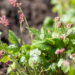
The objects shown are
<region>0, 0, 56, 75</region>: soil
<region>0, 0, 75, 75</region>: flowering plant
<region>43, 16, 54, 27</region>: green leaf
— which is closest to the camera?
<region>0, 0, 75, 75</region>: flowering plant

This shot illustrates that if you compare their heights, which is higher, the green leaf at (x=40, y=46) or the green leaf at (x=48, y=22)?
the green leaf at (x=40, y=46)

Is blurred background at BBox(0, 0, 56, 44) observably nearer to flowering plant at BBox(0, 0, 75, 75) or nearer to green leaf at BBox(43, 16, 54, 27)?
green leaf at BBox(43, 16, 54, 27)

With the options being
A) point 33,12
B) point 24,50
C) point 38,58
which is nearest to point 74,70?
point 38,58

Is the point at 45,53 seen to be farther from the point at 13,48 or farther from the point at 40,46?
the point at 13,48

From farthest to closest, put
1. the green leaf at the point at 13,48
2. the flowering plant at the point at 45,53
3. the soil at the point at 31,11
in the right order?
the soil at the point at 31,11 → the green leaf at the point at 13,48 → the flowering plant at the point at 45,53

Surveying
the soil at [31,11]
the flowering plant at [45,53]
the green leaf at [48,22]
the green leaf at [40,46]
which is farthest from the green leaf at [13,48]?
the green leaf at [48,22]

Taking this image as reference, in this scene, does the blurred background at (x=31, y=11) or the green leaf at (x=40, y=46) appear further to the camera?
the blurred background at (x=31, y=11)

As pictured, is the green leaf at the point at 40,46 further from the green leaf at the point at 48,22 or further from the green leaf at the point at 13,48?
the green leaf at the point at 48,22

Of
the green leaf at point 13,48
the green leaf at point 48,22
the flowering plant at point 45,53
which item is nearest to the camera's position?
the flowering plant at point 45,53

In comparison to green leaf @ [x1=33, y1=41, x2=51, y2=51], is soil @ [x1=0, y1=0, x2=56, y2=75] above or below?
below

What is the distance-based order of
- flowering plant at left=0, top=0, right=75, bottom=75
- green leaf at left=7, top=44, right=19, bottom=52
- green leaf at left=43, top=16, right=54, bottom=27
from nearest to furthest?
flowering plant at left=0, top=0, right=75, bottom=75 < green leaf at left=7, top=44, right=19, bottom=52 < green leaf at left=43, top=16, right=54, bottom=27

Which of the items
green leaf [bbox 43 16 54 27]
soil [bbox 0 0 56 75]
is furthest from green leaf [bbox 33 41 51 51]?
green leaf [bbox 43 16 54 27]

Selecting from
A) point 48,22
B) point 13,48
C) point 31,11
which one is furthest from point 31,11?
point 13,48
